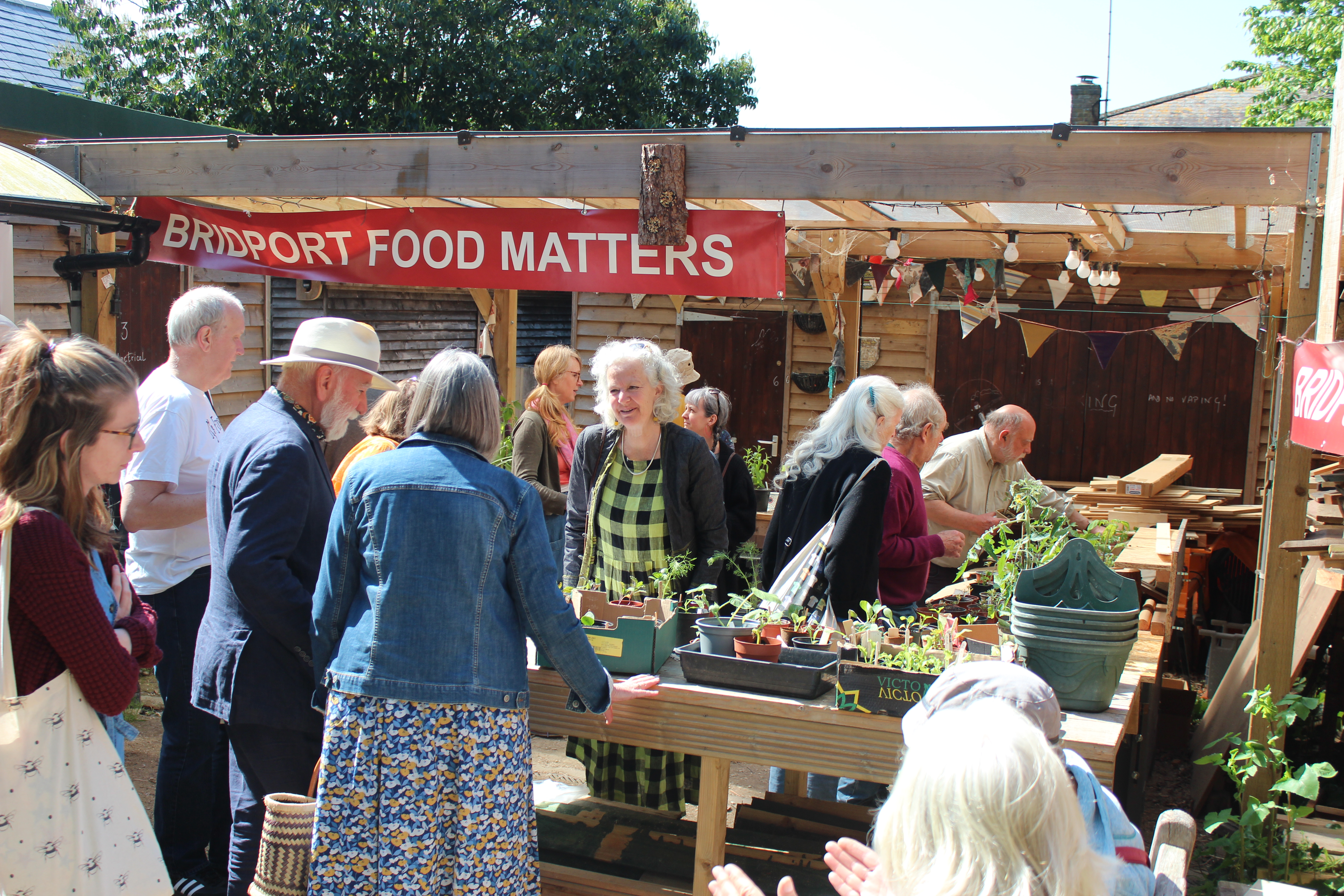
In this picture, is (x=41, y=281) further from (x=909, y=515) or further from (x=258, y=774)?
(x=909, y=515)

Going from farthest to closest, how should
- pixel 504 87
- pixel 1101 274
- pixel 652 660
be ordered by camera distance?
1. pixel 504 87
2. pixel 1101 274
3. pixel 652 660

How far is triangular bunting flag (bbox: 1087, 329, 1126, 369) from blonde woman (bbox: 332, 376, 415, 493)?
6.08 m

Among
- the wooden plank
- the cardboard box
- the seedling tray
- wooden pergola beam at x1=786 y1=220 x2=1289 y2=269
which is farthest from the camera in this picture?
the wooden plank

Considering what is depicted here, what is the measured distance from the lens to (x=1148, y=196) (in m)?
3.45

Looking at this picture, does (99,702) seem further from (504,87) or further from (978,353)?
(504,87)

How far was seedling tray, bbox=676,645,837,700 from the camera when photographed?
255 centimetres

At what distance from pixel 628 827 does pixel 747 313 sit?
657 centimetres

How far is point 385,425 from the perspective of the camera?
11.2 ft

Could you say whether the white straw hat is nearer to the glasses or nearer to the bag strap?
the glasses

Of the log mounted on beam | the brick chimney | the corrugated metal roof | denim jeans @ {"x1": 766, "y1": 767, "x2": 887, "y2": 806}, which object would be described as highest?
the corrugated metal roof

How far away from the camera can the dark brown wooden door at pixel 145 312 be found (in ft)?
21.9

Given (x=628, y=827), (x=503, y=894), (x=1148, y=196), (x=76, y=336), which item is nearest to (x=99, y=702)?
(x=76, y=336)

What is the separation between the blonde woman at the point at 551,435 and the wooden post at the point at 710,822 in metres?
2.24

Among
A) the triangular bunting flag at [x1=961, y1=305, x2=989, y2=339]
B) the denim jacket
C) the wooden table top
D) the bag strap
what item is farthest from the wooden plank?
the bag strap
